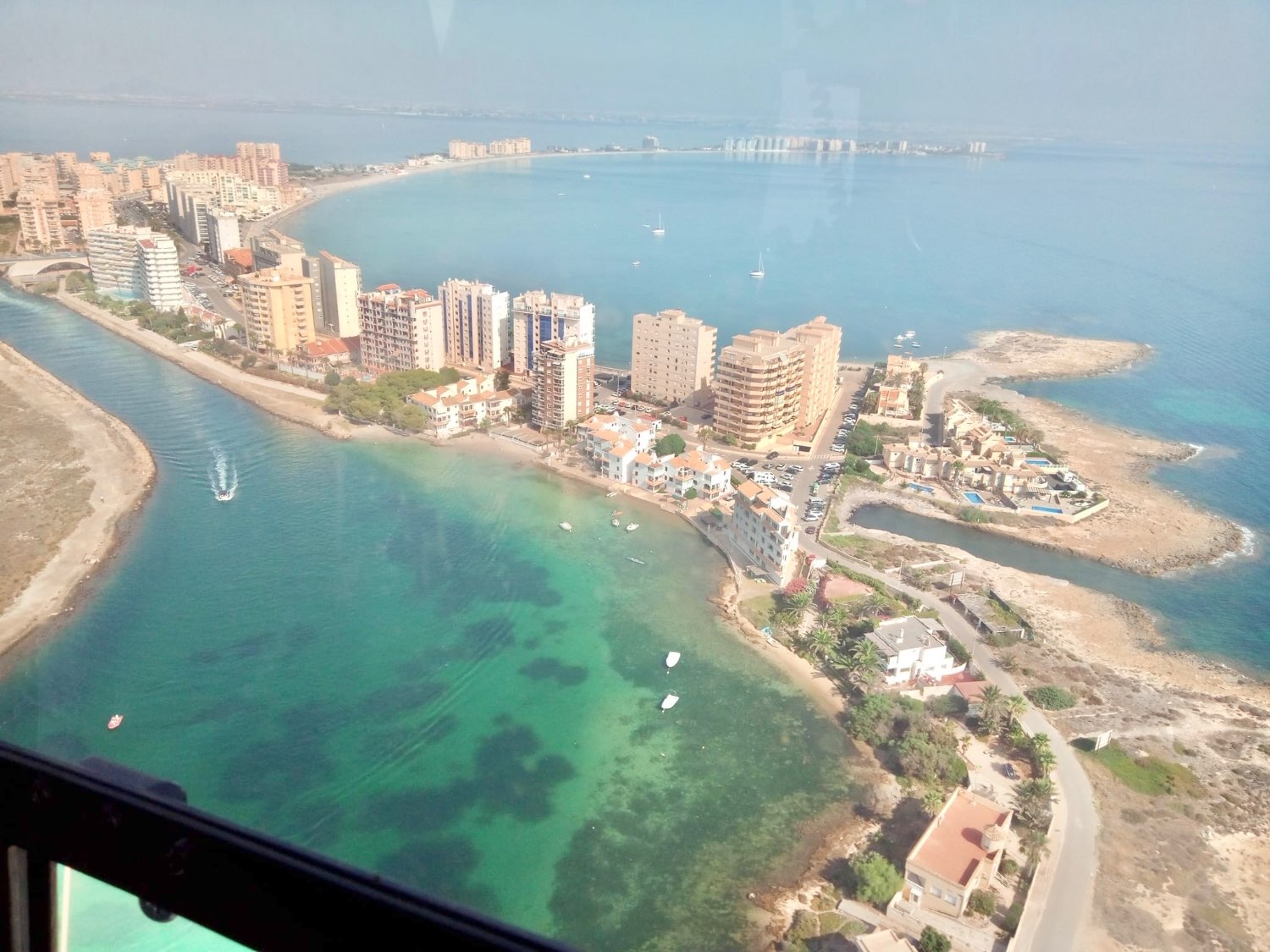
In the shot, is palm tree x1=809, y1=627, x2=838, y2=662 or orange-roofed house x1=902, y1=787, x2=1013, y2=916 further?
palm tree x1=809, y1=627, x2=838, y2=662

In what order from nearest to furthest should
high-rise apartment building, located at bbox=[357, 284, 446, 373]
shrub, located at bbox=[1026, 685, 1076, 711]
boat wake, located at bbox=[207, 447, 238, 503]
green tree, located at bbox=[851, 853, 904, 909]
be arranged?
green tree, located at bbox=[851, 853, 904, 909]
shrub, located at bbox=[1026, 685, 1076, 711]
boat wake, located at bbox=[207, 447, 238, 503]
high-rise apartment building, located at bbox=[357, 284, 446, 373]

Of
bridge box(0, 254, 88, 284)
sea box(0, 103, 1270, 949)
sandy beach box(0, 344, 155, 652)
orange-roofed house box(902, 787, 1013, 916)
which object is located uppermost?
bridge box(0, 254, 88, 284)

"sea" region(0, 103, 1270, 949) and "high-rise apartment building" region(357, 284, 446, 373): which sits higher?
"high-rise apartment building" region(357, 284, 446, 373)

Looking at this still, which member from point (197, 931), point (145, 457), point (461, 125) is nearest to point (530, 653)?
point (145, 457)

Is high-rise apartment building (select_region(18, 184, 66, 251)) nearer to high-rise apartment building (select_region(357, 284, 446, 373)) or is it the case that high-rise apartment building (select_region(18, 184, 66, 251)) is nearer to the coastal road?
high-rise apartment building (select_region(357, 284, 446, 373))

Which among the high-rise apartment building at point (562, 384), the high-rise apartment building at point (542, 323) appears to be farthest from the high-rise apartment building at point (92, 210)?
Result: the high-rise apartment building at point (562, 384)

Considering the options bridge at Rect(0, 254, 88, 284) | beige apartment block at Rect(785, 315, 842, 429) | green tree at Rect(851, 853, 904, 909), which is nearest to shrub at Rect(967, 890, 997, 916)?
green tree at Rect(851, 853, 904, 909)

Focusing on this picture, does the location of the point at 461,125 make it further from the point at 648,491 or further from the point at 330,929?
the point at 330,929

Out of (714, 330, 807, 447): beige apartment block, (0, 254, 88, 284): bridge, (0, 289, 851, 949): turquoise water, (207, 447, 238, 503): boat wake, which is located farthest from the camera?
(0, 254, 88, 284): bridge
